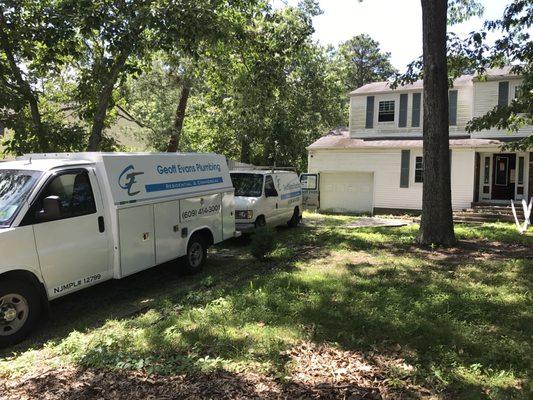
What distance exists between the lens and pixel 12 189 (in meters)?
6.15

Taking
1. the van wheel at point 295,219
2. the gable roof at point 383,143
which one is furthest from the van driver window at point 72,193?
the gable roof at point 383,143

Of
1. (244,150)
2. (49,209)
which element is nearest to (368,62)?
(244,150)

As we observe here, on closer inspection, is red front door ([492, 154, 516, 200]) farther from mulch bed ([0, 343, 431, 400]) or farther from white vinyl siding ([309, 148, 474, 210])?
mulch bed ([0, 343, 431, 400])

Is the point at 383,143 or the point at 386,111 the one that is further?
the point at 386,111

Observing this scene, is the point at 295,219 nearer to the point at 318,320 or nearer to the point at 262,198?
the point at 262,198

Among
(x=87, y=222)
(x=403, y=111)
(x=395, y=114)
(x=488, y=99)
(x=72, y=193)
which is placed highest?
(x=488, y=99)

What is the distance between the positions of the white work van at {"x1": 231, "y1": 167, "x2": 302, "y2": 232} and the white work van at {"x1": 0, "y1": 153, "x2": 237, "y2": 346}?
9.94 feet

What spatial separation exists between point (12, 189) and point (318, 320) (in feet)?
13.5

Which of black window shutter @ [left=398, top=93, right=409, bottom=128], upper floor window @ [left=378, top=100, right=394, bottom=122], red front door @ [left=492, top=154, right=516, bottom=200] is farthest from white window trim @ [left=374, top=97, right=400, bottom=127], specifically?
red front door @ [left=492, top=154, right=516, bottom=200]

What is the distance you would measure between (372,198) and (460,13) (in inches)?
431

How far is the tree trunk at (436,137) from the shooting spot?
10.3m

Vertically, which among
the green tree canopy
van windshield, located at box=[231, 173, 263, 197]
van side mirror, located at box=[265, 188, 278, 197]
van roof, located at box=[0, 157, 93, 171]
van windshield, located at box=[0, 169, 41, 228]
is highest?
the green tree canopy

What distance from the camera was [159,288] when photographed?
8336 millimetres

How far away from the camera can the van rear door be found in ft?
82.7
